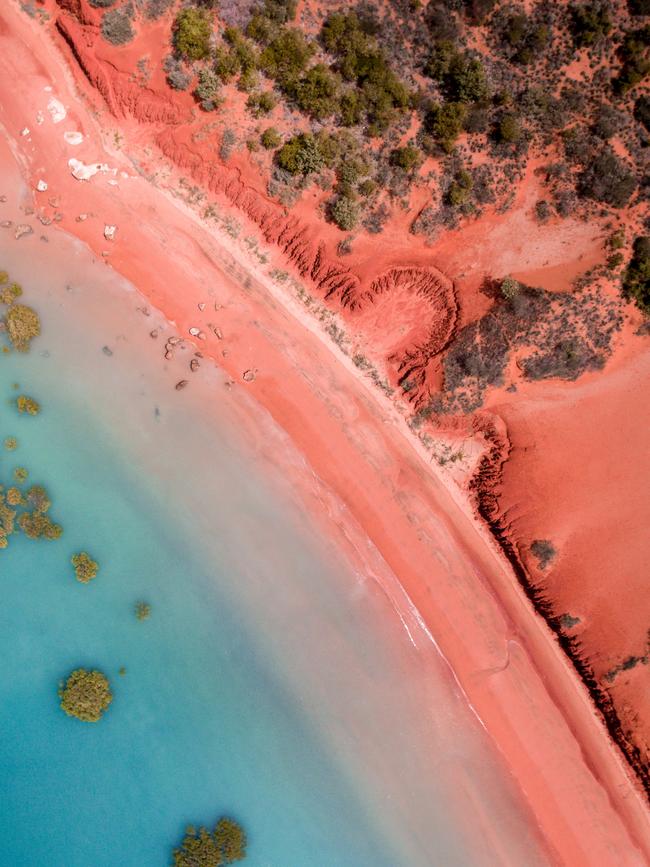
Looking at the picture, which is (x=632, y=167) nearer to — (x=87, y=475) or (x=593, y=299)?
(x=593, y=299)

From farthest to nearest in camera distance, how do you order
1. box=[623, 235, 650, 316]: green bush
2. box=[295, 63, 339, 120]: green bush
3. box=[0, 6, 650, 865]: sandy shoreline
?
box=[0, 6, 650, 865]: sandy shoreline < box=[295, 63, 339, 120]: green bush < box=[623, 235, 650, 316]: green bush

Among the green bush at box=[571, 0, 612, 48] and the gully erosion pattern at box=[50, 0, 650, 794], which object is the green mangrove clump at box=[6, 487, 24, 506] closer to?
the gully erosion pattern at box=[50, 0, 650, 794]

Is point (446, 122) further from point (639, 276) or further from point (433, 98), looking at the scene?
point (639, 276)

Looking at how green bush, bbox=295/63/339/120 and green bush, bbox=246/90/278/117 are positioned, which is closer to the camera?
green bush, bbox=295/63/339/120

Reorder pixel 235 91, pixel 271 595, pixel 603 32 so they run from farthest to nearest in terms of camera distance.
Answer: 1. pixel 271 595
2. pixel 235 91
3. pixel 603 32

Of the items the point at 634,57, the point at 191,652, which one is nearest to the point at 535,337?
the point at 634,57

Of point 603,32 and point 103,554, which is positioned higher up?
point 603,32

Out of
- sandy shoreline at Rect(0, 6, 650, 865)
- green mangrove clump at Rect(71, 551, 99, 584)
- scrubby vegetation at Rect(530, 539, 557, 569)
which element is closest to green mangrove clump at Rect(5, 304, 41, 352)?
sandy shoreline at Rect(0, 6, 650, 865)

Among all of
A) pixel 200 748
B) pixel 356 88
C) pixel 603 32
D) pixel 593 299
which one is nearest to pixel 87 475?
pixel 200 748
